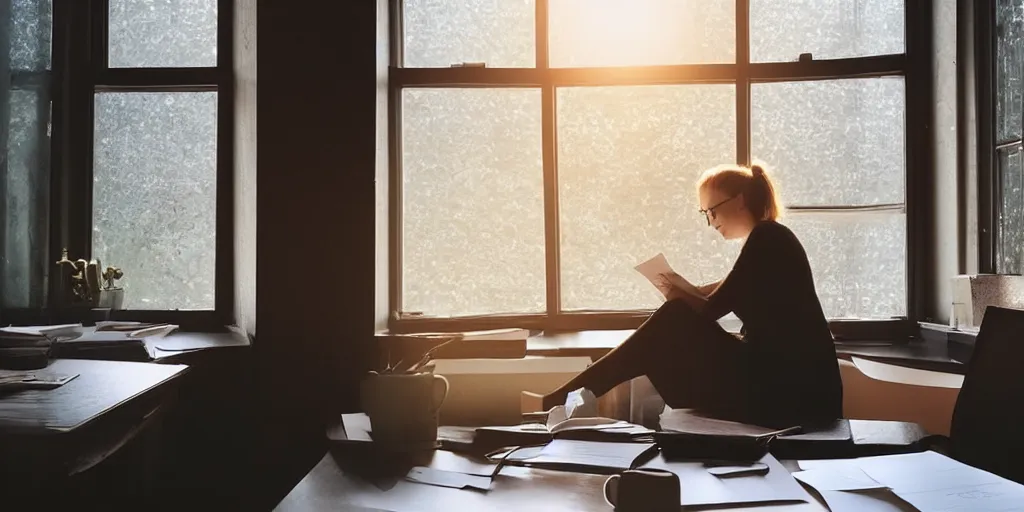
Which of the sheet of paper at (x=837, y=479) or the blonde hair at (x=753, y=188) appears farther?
the blonde hair at (x=753, y=188)

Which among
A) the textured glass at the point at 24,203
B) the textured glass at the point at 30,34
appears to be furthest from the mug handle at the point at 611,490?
the textured glass at the point at 30,34

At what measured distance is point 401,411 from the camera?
1461 millimetres

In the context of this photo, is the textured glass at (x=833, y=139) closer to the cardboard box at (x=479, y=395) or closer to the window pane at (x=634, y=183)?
the window pane at (x=634, y=183)

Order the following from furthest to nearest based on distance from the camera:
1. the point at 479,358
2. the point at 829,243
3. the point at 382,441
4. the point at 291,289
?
1. the point at 829,243
2. the point at 291,289
3. the point at 479,358
4. the point at 382,441

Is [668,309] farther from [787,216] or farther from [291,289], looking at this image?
[291,289]

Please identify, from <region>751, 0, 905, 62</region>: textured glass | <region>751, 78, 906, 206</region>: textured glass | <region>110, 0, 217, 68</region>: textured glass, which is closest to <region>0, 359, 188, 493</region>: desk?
<region>110, 0, 217, 68</region>: textured glass

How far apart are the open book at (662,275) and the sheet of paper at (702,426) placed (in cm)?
86

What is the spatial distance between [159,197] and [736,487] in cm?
270

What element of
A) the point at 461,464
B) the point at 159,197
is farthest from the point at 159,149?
the point at 461,464

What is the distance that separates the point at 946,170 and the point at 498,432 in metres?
2.43

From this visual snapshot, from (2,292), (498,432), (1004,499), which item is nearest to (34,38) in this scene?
(2,292)

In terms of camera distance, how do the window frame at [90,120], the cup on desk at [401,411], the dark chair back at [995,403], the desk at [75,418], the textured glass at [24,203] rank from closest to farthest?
1. the desk at [75,418]
2. the cup on desk at [401,411]
3. the dark chair back at [995,403]
4. the textured glass at [24,203]
5. the window frame at [90,120]

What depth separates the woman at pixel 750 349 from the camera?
8.12 feet

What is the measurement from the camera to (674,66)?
324 centimetres
